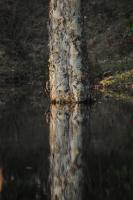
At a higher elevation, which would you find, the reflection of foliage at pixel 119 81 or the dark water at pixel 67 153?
the reflection of foliage at pixel 119 81

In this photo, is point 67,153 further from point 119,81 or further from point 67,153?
point 119,81

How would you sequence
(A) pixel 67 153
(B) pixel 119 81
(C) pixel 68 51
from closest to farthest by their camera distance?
(A) pixel 67 153 → (C) pixel 68 51 → (B) pixel 119 81

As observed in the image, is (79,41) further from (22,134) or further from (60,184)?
(60,184)

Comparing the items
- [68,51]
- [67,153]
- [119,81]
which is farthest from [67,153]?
[119,81]

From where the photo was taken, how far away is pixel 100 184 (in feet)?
17.4

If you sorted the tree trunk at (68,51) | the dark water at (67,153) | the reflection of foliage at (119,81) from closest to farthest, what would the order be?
the dark water at (67,153), the tree trunk at (68,51), the reflection of foliage at (119,81)

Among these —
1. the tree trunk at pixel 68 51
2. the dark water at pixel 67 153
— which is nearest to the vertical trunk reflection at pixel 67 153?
the dark water at pixel 67 153

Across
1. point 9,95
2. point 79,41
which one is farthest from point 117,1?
point 79,41

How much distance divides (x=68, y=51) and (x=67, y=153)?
249 inches

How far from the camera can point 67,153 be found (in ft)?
22.5

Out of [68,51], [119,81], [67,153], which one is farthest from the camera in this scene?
[119,81]

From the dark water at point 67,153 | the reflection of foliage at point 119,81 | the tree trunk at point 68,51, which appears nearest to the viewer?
the dark water at point 67,153

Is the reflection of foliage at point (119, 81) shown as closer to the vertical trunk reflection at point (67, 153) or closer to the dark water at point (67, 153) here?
the dark water at point (67, 153)

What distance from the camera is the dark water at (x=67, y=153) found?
17.2 ft
